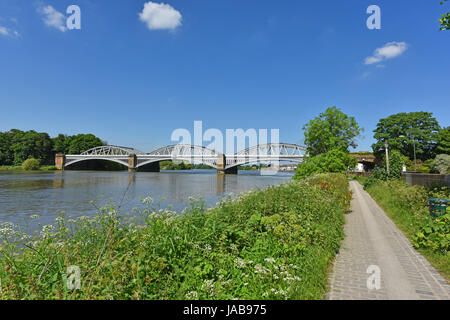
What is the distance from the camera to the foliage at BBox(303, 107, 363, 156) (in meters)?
28.2

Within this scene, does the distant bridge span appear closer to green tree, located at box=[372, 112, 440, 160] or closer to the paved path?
green tree, located at box=[372, 112, 440, 160]

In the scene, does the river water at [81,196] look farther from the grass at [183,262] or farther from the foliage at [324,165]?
the foliage at [324,165]

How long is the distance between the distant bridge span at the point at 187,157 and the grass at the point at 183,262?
57.2 metres

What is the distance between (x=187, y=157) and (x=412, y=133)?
59.1 metres

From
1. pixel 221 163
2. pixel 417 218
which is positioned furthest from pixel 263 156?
pixel 417 218

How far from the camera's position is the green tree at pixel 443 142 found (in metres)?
46.2

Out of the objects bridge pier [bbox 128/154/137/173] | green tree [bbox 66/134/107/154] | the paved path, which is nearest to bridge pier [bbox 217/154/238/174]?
bridge pier [bbox 128/154/137/173]

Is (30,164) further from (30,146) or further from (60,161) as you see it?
(30,146)

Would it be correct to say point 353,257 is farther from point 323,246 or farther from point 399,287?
point 399,287

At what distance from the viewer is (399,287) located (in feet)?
14.1

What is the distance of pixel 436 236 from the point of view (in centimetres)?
625

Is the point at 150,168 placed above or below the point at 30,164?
below

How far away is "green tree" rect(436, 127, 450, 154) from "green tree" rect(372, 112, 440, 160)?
0.79m
